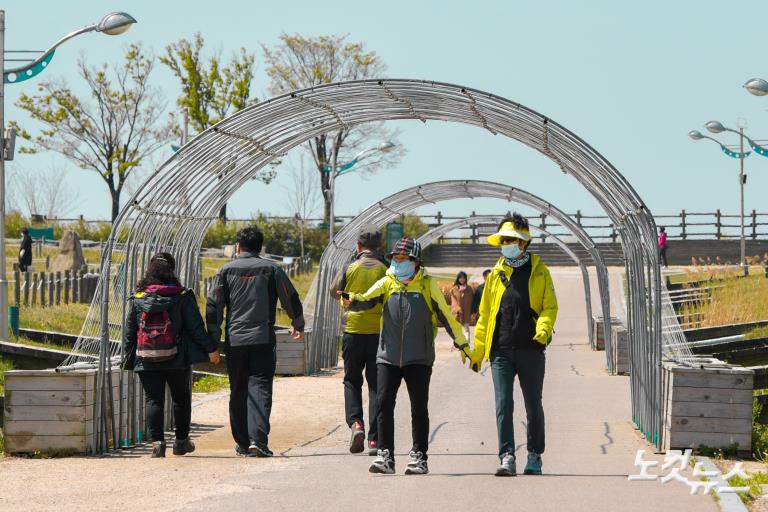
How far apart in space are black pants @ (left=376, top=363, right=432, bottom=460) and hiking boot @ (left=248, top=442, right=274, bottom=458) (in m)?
1.32

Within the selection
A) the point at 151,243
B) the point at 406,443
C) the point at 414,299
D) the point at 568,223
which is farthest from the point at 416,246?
the point at 568,223

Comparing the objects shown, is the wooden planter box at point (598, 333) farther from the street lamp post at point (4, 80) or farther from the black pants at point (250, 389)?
the black pants at point (250, 389)

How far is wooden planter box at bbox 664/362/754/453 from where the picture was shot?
983 cm

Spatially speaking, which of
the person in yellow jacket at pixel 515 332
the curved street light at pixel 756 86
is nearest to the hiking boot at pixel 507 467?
the person in yellow jacket at pixel 515 332

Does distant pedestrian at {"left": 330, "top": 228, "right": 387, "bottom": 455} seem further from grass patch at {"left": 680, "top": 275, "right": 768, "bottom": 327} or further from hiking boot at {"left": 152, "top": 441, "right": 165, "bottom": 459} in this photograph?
grass patch at {"left": 680, "top": 275, "right": 768, "bottom": 327}

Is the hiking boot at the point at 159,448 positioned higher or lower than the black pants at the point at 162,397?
lower

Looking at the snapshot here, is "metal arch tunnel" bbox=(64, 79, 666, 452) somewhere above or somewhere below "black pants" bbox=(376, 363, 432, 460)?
above

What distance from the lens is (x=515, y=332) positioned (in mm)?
8641

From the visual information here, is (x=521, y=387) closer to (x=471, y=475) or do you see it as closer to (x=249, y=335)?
(x=471, y=475)

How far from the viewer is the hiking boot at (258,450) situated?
9773mm

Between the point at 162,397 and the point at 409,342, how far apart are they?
85.3 inches

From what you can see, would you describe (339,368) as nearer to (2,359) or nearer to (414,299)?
(2,359)

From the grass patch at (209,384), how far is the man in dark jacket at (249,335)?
632 cm

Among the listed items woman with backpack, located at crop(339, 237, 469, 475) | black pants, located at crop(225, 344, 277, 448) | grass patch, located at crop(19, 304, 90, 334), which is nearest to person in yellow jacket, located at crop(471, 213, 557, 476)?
woman with backpack, located at crop(339, 237, 469, 475)
